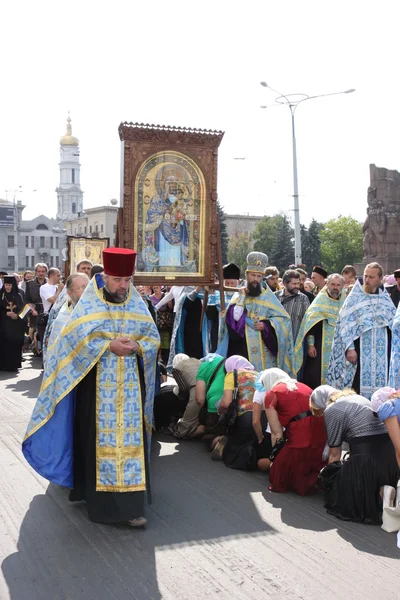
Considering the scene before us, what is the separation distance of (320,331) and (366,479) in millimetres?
3873

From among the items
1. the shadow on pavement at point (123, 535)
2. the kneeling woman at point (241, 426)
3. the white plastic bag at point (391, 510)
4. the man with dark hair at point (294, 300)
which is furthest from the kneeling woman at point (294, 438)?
the man with dark hair at point (294, 300)

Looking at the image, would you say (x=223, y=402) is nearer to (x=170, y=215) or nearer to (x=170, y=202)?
(x=170, y=215)

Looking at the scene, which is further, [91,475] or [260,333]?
[260,333]

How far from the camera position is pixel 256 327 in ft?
28.9

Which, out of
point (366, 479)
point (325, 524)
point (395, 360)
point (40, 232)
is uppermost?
point (40, 232)

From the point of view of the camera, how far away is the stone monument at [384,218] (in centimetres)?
2688

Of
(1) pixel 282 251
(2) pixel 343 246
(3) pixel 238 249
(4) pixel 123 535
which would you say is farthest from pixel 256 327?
(3) pixel 238 249

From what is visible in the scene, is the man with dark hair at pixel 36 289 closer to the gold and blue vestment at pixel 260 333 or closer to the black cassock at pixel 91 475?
the gold and blue vestment at pixel 260 333

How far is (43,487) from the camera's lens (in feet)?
20.9

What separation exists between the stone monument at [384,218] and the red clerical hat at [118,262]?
22139 mm

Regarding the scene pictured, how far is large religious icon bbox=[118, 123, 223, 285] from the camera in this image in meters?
8.55

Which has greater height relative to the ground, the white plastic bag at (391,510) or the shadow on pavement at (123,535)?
the white plastic bag at (391,510)

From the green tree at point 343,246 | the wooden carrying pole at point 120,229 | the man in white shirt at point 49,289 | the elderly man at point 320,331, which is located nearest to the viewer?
the wooden carrying pole at point 120,229

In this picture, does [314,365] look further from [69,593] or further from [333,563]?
[69,593]
